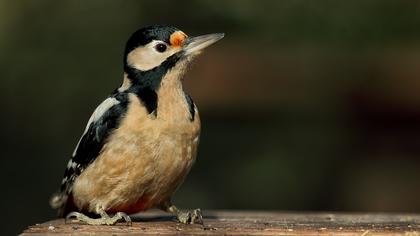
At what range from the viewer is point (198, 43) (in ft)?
19.5

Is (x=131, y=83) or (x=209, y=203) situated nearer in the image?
(x=131, y=83)

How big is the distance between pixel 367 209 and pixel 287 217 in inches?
223

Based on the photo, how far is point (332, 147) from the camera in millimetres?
11328

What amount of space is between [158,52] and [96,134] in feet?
2.03

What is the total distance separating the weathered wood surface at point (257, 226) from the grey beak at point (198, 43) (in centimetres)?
102

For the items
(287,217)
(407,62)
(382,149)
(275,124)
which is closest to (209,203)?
(275,124)

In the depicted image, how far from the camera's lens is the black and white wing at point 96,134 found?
18.8 feet

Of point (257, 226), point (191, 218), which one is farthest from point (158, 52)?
point (257, 226)

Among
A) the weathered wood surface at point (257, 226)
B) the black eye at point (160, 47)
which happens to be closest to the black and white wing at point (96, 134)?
the black eye at point (160, 47)

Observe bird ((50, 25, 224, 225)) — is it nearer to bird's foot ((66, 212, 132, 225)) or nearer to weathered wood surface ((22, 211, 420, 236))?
bird's foot ((66, 212, 132, 225))

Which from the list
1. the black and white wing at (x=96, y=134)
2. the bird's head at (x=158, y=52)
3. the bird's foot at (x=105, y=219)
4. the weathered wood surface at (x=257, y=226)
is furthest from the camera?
the bird's head at (x=158, y=52)

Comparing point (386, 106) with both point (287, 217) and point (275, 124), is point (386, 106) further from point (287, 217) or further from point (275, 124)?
point (287, 217)

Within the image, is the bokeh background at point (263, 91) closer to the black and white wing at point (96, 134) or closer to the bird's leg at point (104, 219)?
the black and white wing at point (96, 134)

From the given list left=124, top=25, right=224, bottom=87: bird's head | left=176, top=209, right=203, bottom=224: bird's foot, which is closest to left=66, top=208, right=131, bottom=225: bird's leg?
left=176, top=209, right=203, bottom=224: bird's foot
